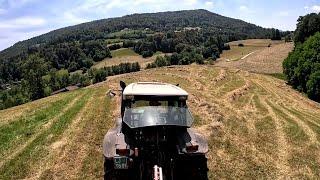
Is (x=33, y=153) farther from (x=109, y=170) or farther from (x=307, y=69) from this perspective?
(x=307, y=69)

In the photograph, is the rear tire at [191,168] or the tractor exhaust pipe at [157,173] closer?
the tractor exhaust pipe at [157,173]

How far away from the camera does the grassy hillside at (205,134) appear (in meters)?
18.4

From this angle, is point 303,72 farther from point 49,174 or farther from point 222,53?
point 222,53

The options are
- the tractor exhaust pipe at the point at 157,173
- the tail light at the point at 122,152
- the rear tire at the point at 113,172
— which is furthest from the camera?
the rear tire at the point at 113,172

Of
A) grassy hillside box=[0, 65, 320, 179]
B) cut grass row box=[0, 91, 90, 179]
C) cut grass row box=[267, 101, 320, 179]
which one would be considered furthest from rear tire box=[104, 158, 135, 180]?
cut grass row box=[267, 101, 320, 179]

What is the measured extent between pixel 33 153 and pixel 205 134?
8894 mm

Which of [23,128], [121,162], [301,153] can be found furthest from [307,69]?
[121,162]

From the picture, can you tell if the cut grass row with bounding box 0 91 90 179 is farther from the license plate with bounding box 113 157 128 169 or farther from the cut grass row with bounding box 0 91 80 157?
the license plate with bounding box 113 157 128 169

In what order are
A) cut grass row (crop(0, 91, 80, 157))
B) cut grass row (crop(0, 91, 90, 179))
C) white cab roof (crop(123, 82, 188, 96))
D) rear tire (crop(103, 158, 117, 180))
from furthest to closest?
1. cut grass row (crop(0, 91, 80, 157))
2. cut grass row (crop(0, 91, 90, 179))
3. rear tire (crop(103, 158, 117, 180))
4. white cab roof (crop(123, 82, 188, 96))

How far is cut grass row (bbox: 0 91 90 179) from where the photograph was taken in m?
17.7

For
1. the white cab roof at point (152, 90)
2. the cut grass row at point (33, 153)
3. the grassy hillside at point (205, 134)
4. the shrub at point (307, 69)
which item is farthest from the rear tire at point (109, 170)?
the shrub at point (307, 69)

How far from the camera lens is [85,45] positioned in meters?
193

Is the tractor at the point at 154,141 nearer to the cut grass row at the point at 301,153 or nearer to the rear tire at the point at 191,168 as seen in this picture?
the rear tire at the point at 191,168

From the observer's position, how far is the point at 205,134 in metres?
23.0
